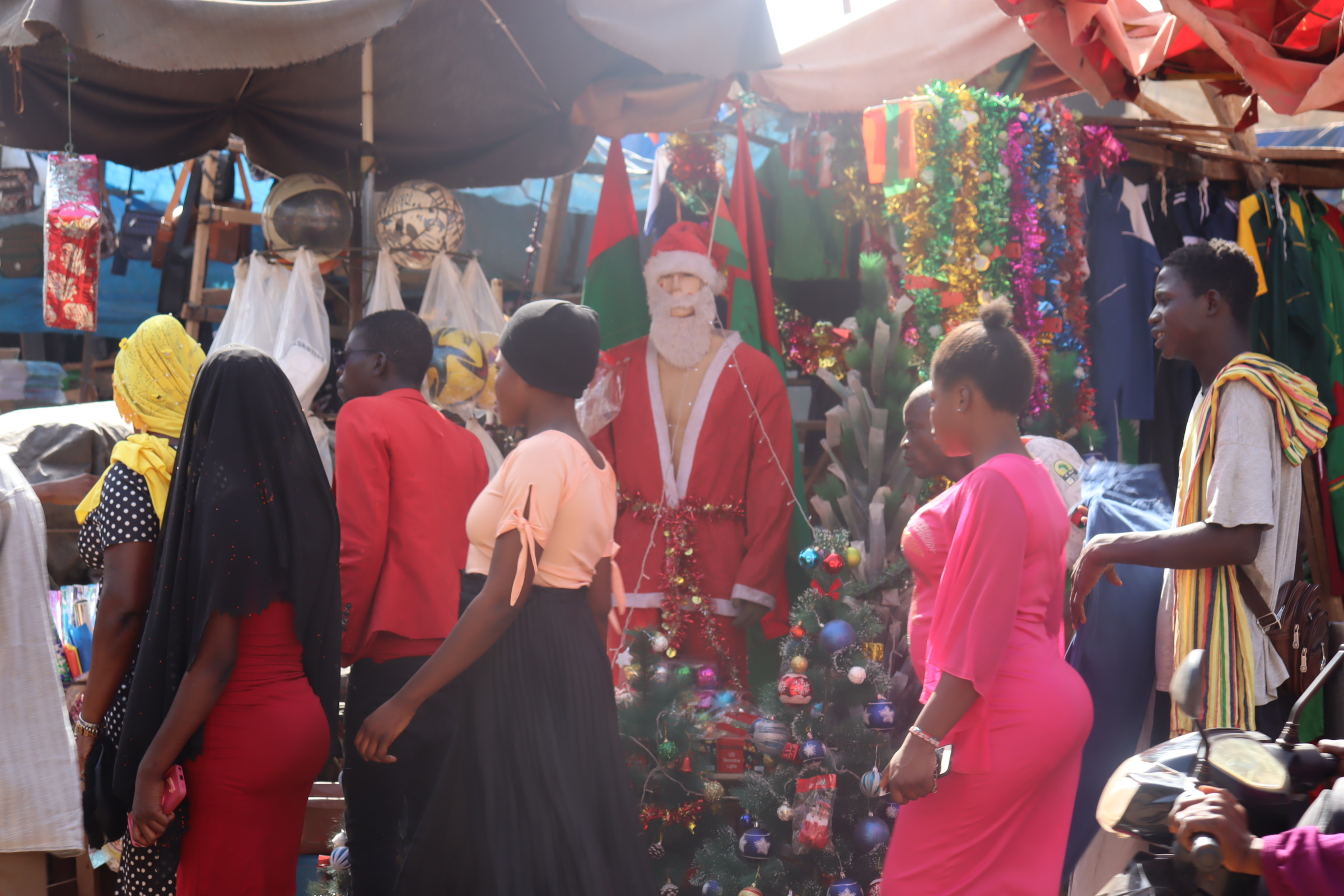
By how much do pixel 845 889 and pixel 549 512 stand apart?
1748mm

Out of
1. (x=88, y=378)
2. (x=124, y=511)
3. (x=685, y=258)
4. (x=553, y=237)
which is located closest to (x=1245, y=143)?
(x=685, y=258)

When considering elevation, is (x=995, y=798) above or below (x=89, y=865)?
above

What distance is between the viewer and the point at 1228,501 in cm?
302

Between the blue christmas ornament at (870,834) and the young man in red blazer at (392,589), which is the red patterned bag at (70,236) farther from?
the blue christmas ornament at (870,834)

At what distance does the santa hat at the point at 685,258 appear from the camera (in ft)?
15.8

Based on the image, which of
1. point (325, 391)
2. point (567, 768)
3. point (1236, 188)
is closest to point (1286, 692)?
point (567, 768)

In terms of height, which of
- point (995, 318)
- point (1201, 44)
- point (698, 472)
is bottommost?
point (698, 472)

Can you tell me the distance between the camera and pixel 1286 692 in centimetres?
Result: 322

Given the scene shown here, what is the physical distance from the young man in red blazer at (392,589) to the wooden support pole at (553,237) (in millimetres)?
3399

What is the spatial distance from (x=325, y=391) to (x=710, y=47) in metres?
2.45

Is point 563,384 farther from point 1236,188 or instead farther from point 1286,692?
point 1236,188

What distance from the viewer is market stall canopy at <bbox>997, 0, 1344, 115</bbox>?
376 centimetres

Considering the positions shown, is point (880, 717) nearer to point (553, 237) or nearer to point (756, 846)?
point (756, 846)

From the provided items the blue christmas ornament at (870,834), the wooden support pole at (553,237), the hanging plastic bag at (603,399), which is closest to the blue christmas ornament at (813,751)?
the blue christmas ornament at (870,834)
